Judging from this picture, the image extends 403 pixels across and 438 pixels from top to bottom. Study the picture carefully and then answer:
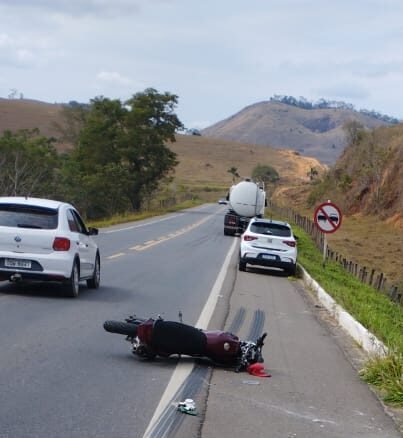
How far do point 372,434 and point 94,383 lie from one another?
8.51 ft

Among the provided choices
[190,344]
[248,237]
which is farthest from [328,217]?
[190,344]

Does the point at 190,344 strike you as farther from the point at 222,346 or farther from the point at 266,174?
the point at 266,174

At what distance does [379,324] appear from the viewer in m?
13.4

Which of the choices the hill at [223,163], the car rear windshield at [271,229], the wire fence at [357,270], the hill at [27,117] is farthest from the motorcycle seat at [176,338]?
the hill at [223,163]

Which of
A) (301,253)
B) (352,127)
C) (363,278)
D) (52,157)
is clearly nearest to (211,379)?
(363,278)

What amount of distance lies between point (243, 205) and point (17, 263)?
32.3 m

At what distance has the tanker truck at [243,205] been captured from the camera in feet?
150

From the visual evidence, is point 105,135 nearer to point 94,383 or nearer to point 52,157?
point 52,157

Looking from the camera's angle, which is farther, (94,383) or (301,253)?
(301,253)

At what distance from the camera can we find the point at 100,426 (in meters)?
6.71

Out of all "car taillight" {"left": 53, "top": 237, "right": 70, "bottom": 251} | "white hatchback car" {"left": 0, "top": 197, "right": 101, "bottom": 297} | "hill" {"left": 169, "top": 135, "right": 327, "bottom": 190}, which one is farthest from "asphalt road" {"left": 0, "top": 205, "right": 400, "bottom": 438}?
"hill" {"left": 169, "top": 135, "right": 327, "bottom": 190}

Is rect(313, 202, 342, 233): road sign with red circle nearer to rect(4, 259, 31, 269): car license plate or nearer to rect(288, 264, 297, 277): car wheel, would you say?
rect(288, 264, 297, 277): car wheel

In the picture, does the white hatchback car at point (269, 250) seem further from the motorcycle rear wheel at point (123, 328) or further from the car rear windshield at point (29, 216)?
the motorcycle rear wheel at point (123, 328)

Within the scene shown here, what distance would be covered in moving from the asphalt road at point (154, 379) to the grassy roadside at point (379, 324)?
223mm
